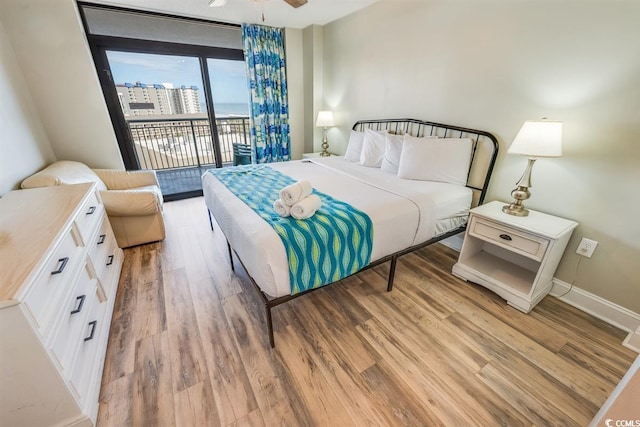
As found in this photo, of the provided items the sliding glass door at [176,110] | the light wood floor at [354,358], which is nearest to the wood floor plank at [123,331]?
the light wood floor at [354,358]

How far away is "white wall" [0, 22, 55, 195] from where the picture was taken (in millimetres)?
2059

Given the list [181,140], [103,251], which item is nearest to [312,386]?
[103,251]

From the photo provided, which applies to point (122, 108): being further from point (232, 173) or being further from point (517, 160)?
point (517, 160)

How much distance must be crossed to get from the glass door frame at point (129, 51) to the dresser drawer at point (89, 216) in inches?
74.8

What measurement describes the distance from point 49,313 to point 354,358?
4.93ft

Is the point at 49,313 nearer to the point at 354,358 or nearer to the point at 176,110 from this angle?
the point at 354,358

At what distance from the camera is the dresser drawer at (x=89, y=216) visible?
159 centimetres

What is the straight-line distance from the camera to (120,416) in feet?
4.09

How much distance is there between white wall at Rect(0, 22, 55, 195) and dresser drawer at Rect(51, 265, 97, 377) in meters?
1.22

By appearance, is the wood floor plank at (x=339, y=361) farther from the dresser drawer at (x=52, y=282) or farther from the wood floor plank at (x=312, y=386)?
the dresser drawer at (x=52, y=282)

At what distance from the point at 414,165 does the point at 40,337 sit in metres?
2.73

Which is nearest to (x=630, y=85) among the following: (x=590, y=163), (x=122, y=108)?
(x=590, y=163)

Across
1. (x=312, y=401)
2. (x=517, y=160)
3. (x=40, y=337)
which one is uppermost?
(x=517, y=160)

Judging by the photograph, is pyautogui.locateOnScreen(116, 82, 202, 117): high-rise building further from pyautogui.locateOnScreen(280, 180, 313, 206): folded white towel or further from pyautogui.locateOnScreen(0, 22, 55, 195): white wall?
pyautogui.locateOnScreen(280, 180, 313, 206): folded white towel
